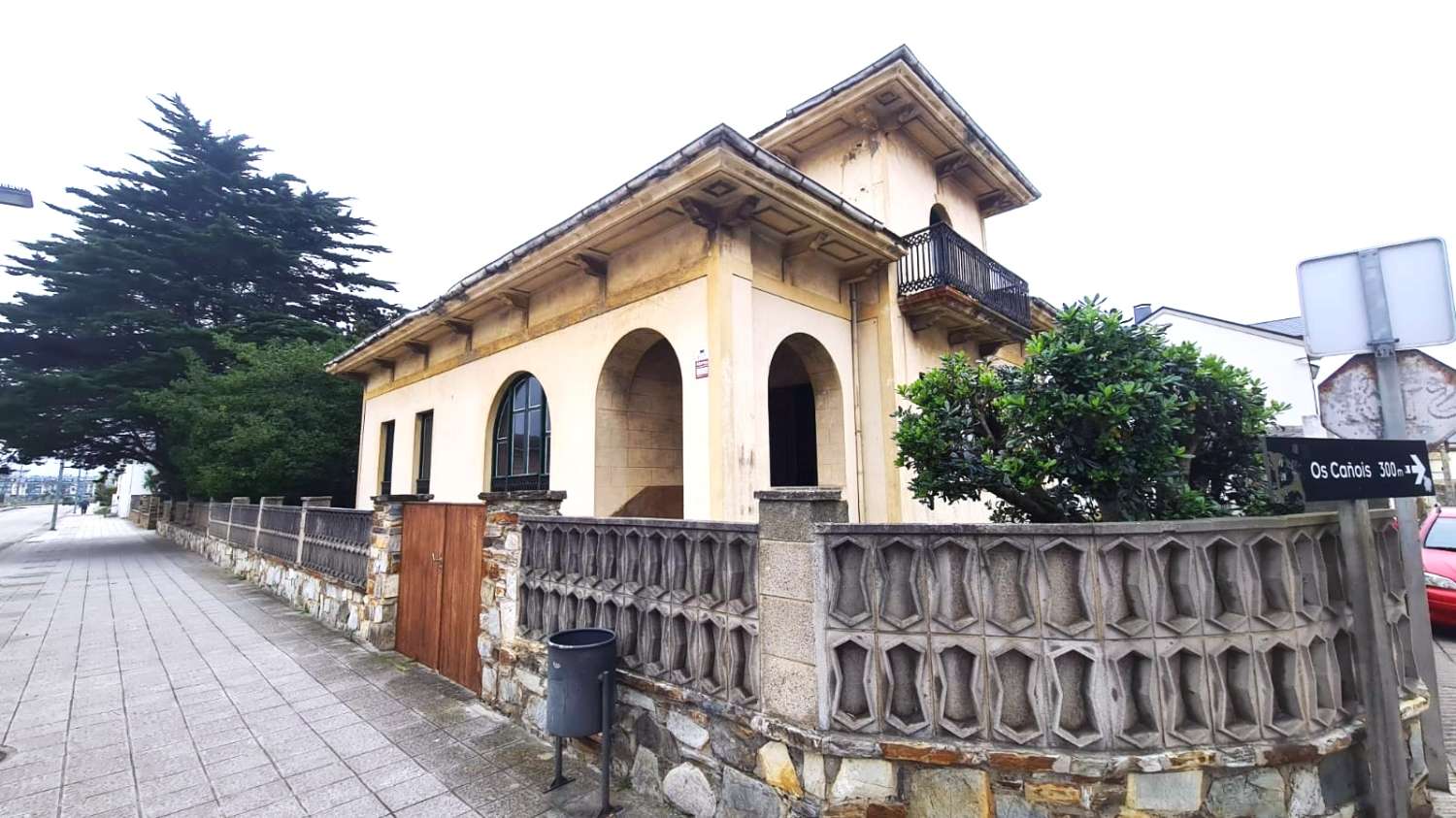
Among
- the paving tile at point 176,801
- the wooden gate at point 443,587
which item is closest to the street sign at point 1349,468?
the wooden gate at point 443,587

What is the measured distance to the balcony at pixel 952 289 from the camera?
297 inches

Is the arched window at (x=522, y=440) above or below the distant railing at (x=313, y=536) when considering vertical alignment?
above

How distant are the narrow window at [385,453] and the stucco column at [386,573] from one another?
26.1ft

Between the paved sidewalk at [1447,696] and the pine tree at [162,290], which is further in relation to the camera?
the pine tree at [162,290]

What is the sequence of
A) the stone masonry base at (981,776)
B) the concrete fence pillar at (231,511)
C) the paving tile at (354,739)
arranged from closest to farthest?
the stone masonry base at (981,776) < the paving tile at (354,739) < the concrete fence pillar at (231,511)

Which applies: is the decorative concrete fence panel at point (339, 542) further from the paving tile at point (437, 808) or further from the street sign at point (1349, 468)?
the street sign at point (1349, 468)

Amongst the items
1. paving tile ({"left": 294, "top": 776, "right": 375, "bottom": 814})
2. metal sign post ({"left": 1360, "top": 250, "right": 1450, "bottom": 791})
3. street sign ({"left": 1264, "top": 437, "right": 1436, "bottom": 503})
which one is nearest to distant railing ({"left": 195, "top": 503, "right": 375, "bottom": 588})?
paving tile ({"left": 294, "top": 776, "right": 375, "bottom": 814})

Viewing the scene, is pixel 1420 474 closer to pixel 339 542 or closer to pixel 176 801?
pixel 176 801

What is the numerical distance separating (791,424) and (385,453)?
9.93m

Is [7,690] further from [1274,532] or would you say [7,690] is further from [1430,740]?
[1430,740]

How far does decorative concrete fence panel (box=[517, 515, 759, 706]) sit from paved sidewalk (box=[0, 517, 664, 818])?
77 centimetres

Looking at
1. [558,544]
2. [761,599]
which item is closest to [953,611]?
[761,599]

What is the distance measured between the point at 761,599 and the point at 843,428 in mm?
4656

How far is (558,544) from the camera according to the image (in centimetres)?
402
